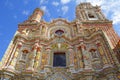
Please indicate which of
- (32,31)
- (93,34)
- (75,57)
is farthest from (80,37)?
(32,31)

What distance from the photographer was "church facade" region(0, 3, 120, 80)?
1332cm

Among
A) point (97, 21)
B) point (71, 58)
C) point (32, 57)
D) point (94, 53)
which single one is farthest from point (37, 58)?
point (97, 21)

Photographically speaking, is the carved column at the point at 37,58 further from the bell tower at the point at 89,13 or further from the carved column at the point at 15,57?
the bell tower at the point at 89,13

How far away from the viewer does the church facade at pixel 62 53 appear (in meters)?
13.3

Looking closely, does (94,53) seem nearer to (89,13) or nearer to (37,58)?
(37,58)

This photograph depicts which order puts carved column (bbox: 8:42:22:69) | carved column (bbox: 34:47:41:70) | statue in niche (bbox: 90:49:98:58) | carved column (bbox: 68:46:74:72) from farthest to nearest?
statue in niche (bbox: 90:49:98:58)
carved column (bbox: 34:47:41:70)
carved column (bbox: 68:46:74:72)
carved column (bbox: 8:42:22:69)

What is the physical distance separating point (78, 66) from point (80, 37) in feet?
12.1

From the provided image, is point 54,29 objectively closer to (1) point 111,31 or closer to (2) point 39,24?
(2) point 39,24

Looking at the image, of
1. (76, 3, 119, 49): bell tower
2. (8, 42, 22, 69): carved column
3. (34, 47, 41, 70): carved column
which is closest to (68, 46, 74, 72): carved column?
(34, 47, 41, 70): carved column

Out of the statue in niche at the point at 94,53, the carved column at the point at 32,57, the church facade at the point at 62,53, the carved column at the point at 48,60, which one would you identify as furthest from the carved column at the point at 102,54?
the carved column at the point at 32,57

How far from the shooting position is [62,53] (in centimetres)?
1659

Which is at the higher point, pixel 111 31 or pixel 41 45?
pixel 111 31

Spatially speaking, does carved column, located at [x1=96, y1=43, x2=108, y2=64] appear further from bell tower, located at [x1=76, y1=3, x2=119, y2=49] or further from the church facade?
bell tower, located at [x1=76, y1=3, x2=119, y2=49]

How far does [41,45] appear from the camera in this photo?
1692 cm
